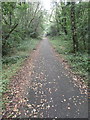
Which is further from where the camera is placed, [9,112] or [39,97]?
[39,97]

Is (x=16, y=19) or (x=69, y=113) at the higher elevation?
(x=16, y=19)

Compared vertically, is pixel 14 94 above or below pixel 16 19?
below

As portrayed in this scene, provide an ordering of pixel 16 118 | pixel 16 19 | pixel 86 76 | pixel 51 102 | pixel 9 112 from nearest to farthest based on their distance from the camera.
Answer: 1. pixel 16 118
2. pixel 9 112
3. pixel 51 102
4. pixel 86 76
5. pixel 16 19

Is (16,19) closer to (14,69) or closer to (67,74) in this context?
(14,69)

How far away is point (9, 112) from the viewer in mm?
3168

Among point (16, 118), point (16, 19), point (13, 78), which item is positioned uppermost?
point (16, 19)

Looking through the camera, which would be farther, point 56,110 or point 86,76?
point 86,76

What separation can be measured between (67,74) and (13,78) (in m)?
2.86

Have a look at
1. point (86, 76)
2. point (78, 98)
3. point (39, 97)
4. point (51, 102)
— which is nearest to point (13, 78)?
point (39, 97)

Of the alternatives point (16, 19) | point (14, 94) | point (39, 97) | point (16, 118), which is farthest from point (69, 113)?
point (16, 19)

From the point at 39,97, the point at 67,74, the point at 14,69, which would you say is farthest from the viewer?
the point at 14,69

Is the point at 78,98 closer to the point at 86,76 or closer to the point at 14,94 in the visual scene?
the point at 86,76

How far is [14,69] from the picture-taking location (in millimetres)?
6277

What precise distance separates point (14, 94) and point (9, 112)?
918 millimetres
